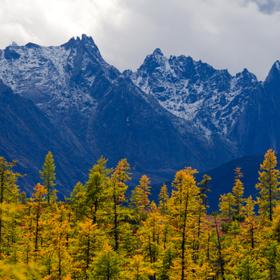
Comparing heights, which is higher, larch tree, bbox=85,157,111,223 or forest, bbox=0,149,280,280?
larch tree, bbox=85,157,111,223

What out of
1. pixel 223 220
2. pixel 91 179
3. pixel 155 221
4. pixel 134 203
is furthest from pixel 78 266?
pixel 223 220

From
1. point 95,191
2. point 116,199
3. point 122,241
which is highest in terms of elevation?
point 95,191

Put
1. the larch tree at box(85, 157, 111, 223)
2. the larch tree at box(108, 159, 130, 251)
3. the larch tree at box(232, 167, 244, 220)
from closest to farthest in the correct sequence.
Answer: the larch tree at box(108, 159, 130, 251) → the larch tree at box(85, 157, 111, 223) → the larch tree at box(232, 167, 244, 220)

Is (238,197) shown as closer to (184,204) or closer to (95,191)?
(95,191)

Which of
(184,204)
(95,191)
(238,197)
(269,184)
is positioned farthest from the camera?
(238,197)

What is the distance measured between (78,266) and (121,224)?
10131mm

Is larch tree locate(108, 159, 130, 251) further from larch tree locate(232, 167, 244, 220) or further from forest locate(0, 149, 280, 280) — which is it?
larch tree locate(232, 167, 244, 220)

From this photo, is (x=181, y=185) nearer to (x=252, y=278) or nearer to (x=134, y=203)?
(x=252, y=278)

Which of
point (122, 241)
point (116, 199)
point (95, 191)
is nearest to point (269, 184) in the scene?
point (122, 241)

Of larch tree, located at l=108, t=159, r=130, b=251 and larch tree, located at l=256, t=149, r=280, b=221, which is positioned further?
larch tree, located at l=256, t=149, r=280, b=221

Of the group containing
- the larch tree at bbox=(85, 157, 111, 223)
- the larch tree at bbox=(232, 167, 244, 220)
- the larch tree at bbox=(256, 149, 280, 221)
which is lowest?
the larch tree at bbox=(85, 157, 111, 223)

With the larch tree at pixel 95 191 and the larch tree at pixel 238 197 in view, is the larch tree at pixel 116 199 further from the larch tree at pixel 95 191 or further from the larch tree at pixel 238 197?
the larch tree at pixel 238 197

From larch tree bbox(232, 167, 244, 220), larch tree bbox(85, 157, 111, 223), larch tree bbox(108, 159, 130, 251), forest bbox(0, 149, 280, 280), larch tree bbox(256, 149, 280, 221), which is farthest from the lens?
larch tree bbox(232, 167, 244, 220)

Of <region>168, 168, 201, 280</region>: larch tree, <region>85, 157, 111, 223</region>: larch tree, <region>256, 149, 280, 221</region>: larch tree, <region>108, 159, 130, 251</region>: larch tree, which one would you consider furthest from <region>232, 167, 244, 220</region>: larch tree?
<region>168, 168, 201, 280</region>: larch tree
